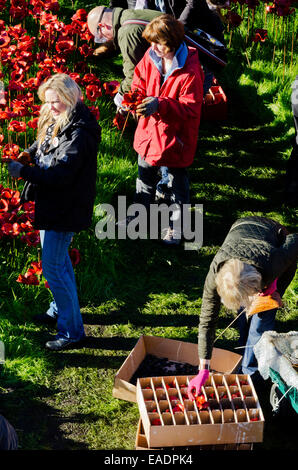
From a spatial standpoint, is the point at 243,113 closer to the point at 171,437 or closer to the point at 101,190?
the point at 101,190

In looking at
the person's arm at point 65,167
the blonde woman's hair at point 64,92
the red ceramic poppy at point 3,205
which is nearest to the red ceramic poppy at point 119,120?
the red ceramic poppy at point 3,205

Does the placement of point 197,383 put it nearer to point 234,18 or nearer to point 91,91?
point 91,91

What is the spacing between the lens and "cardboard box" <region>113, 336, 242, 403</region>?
13.3 ft

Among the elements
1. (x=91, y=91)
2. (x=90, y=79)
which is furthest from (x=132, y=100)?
(x=90, y=79)

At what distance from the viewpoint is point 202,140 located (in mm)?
6938

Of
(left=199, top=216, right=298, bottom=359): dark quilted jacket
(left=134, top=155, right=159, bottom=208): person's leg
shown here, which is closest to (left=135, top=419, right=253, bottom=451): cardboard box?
(left=199, top=216, right=298, bottom=359): dark quilted jacket

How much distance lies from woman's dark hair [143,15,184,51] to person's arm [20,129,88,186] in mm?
1190

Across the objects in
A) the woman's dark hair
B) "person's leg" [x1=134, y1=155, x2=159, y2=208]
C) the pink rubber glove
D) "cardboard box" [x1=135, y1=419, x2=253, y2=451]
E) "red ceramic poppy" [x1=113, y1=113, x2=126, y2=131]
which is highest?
the woman's dark hair

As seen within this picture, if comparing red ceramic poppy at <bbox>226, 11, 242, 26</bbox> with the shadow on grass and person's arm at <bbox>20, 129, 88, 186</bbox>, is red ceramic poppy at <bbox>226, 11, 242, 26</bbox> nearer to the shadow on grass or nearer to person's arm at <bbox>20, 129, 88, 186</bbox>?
person's arm at <bbox>20, 129, 88, 186</bbox>

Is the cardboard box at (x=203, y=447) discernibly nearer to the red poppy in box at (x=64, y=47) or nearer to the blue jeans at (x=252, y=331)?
the blue jeans at (x=252, y=331)

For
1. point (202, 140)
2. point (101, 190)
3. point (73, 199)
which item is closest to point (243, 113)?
point (202, 140)

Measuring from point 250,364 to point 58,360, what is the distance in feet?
4.11

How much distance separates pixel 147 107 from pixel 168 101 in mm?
→ 188

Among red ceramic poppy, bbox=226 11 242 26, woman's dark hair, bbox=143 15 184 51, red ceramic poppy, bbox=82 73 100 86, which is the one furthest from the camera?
red ceramic poppy, bbox=226 11 242 26
